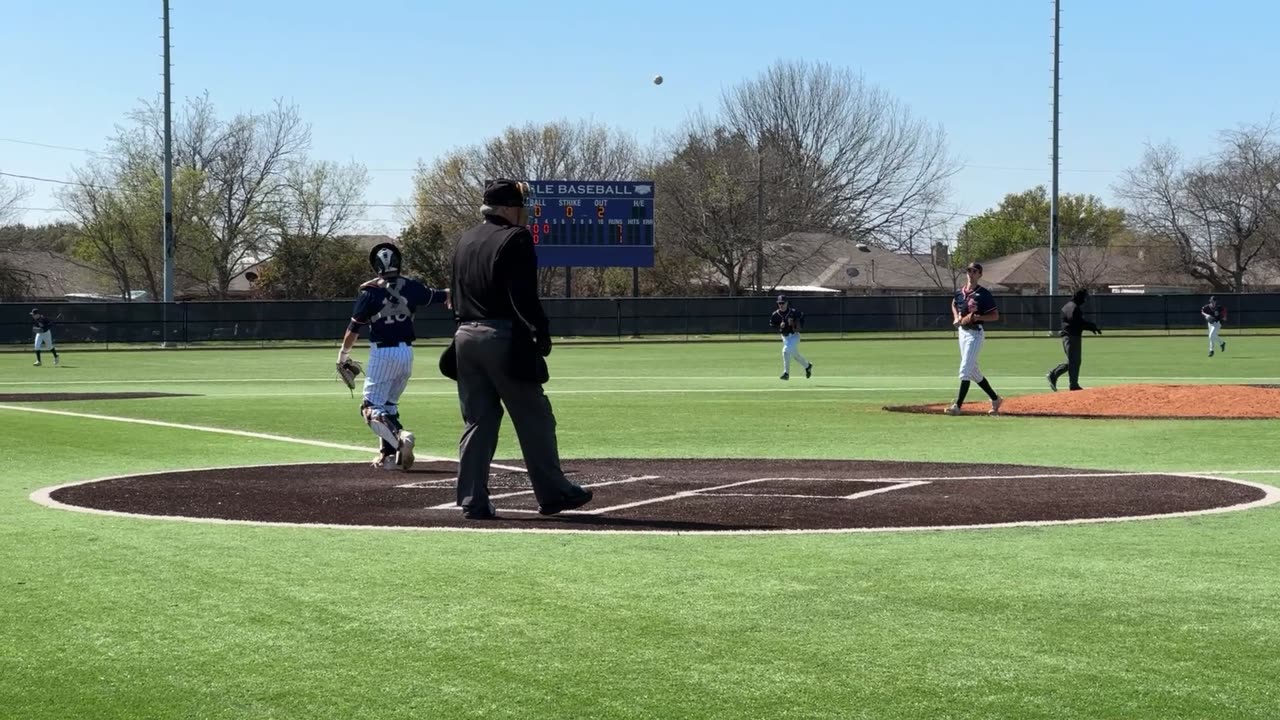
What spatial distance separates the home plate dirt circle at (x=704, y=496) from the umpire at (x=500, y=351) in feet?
0.73

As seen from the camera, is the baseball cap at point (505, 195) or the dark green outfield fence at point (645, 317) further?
the dark green outfield fence at point (645, 317)

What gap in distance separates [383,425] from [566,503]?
407 cm

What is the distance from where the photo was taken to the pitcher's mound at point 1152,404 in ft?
62.3

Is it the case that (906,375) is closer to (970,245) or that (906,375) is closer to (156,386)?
(156,386)

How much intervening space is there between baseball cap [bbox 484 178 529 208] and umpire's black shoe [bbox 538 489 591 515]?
1.73 meters

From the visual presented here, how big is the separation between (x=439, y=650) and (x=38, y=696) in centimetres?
133

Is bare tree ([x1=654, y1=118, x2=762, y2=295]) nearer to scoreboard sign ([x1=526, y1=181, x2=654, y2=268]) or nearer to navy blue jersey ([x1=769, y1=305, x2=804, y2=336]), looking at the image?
scoreboard sign ([x1=526, y1=181, x2=654, y2=268])

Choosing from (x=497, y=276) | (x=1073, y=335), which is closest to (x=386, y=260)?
(x=497, y=276)

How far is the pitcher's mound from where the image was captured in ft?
62.3

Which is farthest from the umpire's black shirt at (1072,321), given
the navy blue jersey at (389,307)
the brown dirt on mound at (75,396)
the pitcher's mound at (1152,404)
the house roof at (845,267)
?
the house roof at (845,267)

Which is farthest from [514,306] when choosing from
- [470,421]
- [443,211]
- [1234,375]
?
[443,211]

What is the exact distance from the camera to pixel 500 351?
9445 mm

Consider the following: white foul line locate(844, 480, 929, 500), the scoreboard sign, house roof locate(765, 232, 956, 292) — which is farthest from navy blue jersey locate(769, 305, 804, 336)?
house roof locate(765, 232, 956, 292)

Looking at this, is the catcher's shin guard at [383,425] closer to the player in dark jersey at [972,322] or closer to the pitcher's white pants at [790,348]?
the player in dark jersey at [972,322]
